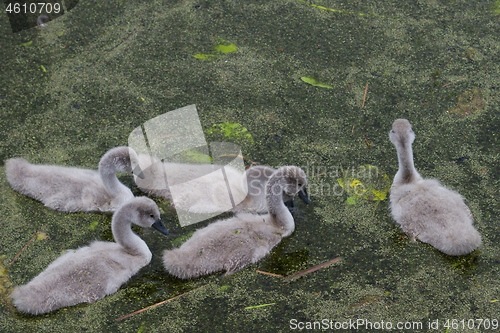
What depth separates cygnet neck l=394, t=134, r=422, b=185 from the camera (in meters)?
3.59

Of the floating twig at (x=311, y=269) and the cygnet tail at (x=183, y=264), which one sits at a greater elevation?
the cygnet tail at (x=183, y=264)

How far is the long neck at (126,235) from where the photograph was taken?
3.21 meters

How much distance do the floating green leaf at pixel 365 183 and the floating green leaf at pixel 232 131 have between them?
2.96 feet

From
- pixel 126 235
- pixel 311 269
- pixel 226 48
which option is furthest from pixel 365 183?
pixel 226 48

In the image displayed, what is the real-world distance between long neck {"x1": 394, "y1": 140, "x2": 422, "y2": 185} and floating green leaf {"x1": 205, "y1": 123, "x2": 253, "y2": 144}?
49.4 inches

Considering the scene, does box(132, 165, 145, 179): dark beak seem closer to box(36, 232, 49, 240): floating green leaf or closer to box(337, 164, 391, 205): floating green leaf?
box(36, 232, 49, 240): floating green leaf

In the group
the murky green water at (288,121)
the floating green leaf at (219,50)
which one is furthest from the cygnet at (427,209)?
the floating green leaf at (219,50)

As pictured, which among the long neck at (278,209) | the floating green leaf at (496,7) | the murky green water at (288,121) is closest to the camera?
the murky green water at (288,121)

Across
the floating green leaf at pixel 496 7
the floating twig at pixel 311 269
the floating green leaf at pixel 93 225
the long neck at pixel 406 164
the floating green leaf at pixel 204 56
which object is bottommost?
the floating twig at pixel 311 269

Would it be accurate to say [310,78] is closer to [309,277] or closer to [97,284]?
[309,277]

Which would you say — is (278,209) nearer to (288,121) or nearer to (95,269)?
(288,121)

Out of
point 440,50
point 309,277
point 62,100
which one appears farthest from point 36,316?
point 440,50

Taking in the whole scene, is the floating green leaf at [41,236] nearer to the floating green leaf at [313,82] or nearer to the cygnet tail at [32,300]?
the cygnet tail at [32,300]

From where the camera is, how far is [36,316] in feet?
10.0
